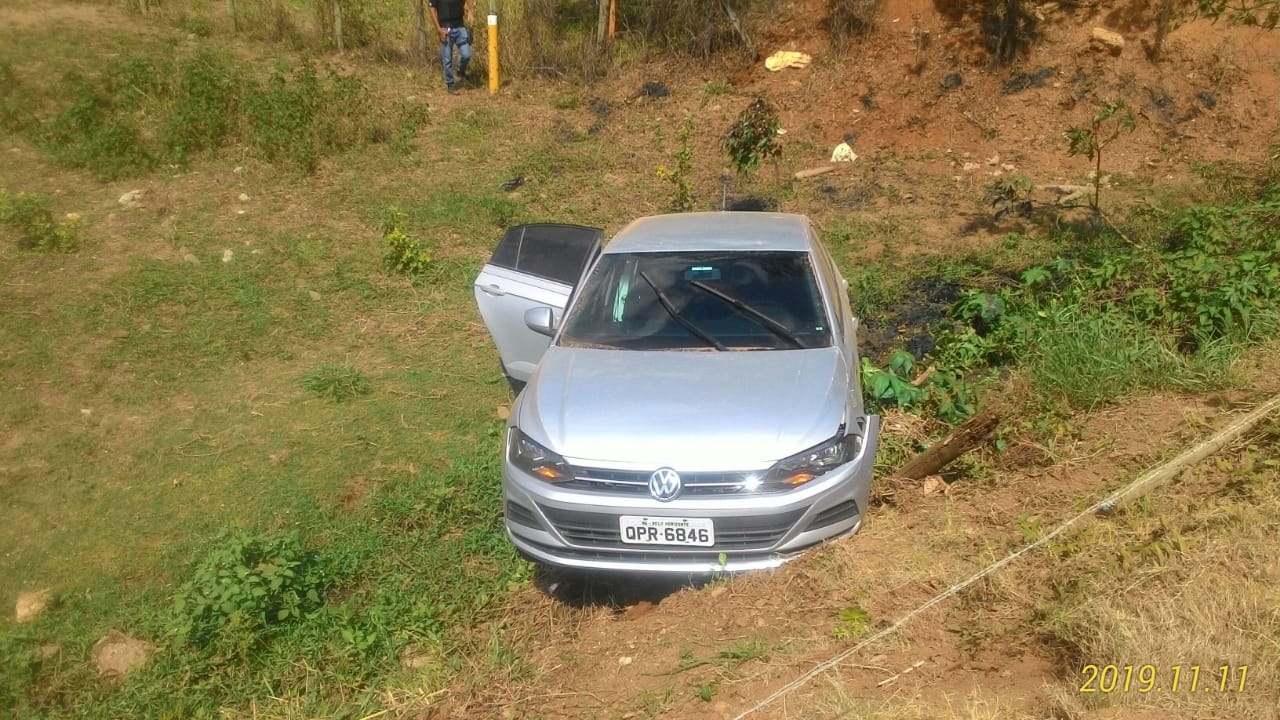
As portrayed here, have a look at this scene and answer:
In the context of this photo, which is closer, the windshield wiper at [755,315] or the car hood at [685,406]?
the car hood at [685,406]

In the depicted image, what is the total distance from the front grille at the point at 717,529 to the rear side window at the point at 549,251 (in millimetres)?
2262

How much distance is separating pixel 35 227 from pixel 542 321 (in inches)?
235

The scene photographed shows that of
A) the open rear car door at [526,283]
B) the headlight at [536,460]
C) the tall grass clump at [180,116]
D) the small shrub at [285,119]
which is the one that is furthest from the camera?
the small shrub at [285,119]

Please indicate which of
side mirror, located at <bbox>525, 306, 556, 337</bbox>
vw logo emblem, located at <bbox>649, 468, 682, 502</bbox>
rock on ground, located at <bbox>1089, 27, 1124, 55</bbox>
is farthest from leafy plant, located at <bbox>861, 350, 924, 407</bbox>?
rock on ground, located at <bbox>1089, 27, 1124, 55</bbox>

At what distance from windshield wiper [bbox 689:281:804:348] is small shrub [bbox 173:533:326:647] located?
2.27 meters

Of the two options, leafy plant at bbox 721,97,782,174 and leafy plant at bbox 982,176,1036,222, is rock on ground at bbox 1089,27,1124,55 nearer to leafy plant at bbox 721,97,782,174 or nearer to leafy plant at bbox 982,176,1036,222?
leafy plant at bbox 982,176,1036,222

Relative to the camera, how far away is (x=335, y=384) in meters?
6.48

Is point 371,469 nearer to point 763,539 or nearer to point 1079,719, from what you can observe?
point 763,539

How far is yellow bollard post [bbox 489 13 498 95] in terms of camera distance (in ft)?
40.3

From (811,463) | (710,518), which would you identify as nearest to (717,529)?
(710,518)

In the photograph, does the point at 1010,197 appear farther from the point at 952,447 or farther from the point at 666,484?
the point at 666,484

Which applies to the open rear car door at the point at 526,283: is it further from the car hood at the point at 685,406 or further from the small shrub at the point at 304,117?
the small shrub at the point at 304,117

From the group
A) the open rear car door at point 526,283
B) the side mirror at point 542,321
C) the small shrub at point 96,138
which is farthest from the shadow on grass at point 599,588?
the small shrub at point 96,138

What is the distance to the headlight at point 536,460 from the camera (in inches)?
149
